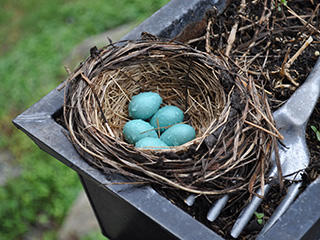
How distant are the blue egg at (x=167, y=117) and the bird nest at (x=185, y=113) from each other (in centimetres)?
6

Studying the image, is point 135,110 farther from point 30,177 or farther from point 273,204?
point 30,177

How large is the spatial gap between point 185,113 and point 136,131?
0.79ft

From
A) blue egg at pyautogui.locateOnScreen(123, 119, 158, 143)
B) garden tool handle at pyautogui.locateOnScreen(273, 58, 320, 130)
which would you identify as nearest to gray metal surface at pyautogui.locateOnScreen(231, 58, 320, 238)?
garden tool handle at pyautogui.locateOnScreen(273, 58, 320, 130)

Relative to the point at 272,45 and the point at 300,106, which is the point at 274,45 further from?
the point at 300,106

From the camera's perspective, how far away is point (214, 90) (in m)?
1.37

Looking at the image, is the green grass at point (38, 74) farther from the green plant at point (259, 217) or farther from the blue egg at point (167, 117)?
the green plant at point (259, 217)

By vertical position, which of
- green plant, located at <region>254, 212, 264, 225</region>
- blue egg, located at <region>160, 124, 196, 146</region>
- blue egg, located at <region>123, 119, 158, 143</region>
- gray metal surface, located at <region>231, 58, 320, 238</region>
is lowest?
green plant, located at <region>254, 212, 264, 225</region>

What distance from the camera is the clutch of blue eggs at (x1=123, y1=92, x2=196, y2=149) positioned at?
4.44 ft

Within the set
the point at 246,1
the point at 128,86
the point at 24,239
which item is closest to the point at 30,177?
the point at 24,239

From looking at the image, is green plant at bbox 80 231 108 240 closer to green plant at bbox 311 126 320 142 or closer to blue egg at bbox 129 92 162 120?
blue egg at bbox 129 92 162 120

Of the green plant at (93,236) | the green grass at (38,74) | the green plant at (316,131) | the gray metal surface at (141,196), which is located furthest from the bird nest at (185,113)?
the green grass at (38,74)

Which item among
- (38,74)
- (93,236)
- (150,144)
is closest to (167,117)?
(150,144)

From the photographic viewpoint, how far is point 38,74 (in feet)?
9.84

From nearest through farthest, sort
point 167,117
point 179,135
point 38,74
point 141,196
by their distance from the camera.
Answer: point 141,196 < point 179,135 < point 167,117 < point 38,74
